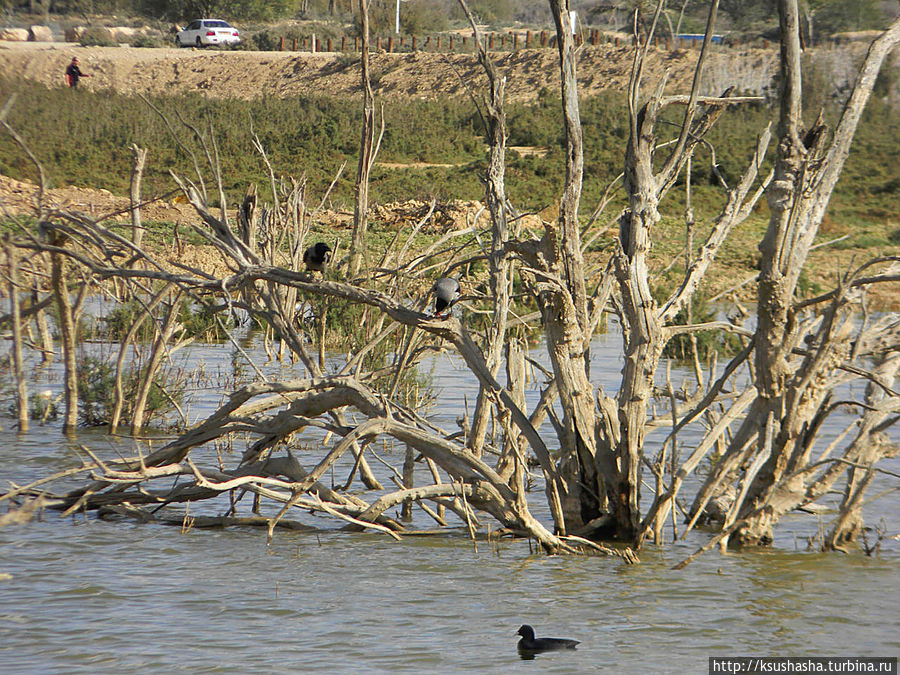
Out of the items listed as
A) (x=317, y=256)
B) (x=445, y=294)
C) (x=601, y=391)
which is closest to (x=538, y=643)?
(x=601, y=391)

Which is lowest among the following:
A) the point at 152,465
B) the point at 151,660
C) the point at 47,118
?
the point at 151,660

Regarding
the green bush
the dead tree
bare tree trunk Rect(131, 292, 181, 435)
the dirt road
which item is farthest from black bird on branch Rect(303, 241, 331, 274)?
the dirt road

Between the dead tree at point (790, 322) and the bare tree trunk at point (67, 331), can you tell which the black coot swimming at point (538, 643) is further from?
the bare tree trunk at point (67, 331)

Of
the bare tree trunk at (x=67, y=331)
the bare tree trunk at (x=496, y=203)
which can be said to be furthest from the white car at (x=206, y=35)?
the bare tree trunk at (x=496, y=203)

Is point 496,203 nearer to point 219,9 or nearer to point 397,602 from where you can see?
point 397,602

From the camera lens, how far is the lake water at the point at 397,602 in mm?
4711

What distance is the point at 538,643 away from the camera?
4613 mm

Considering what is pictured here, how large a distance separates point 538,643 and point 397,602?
104cm

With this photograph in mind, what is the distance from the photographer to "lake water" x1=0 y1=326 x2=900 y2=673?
4711 mm

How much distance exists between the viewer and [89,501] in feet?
21.8

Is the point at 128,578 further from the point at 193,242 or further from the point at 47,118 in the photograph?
the point at 47,118

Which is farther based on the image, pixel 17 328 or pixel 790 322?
pixel 17 328

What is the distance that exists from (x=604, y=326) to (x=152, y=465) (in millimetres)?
9970

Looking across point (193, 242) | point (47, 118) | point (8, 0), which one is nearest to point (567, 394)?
point (193, 242)
